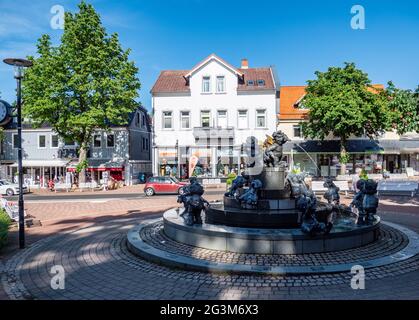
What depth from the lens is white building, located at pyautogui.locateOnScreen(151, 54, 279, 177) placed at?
32.3m

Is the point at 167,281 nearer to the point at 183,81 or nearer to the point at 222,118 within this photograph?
the point at 222,118

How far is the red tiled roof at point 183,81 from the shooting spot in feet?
107

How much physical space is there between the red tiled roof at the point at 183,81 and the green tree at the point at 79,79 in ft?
17.1

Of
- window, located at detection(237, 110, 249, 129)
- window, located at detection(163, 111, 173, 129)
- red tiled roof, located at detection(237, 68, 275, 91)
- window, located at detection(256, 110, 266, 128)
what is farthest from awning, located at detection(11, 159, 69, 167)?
window, located at detection(256, 110, 266, 128)

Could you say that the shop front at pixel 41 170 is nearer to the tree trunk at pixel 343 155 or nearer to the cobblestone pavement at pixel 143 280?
the cobblestone pavement at pixel 143 280

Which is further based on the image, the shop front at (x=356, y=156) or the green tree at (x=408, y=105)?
the shop front at (x=356, y=156)

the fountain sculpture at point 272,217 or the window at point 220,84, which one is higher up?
the window at point 220,84

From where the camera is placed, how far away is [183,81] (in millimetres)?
34094

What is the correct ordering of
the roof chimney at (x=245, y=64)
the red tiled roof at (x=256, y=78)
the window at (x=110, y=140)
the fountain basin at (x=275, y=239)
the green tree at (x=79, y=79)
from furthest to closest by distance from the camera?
1. the roof chimney at (x=245, y=64)
2. the window at (x=110, y=140)
3. the red tiled roof at (x=256, y=78)
4. the green tree at (x=79, y=79)
5. the fountain basin at (x=275, y=239)

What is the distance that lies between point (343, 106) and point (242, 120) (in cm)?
1007

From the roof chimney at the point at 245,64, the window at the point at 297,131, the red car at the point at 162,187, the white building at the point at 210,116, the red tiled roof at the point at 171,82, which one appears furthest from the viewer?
the roof chimney at the point at 245,64

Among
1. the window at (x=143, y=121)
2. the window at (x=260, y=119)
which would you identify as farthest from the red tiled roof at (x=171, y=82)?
the window at (x=260, y=119)

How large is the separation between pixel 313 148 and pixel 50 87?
27.5 m

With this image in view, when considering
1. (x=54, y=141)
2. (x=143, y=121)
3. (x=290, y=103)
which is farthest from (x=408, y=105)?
(x=54, y=141)
